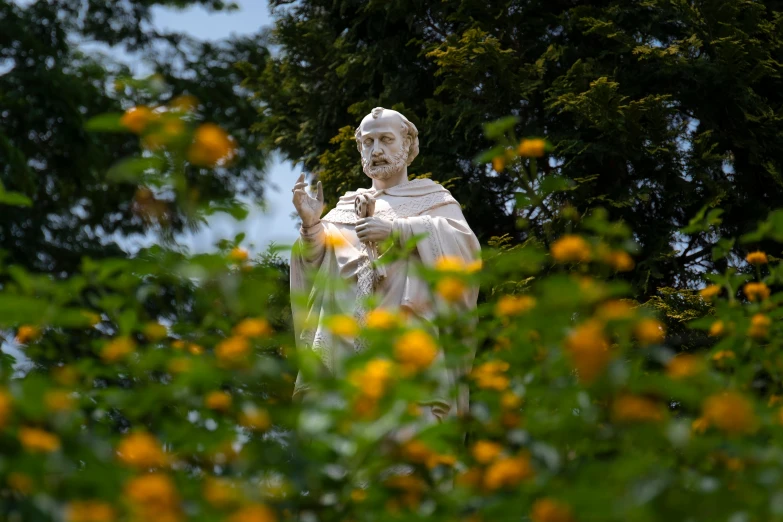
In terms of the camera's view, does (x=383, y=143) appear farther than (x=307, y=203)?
Yes

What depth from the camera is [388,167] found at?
206 inches

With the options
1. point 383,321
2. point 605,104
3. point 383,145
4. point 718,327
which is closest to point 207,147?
point 383,321

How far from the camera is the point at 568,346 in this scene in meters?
1.99

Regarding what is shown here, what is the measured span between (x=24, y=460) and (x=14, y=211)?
10580 millimetres

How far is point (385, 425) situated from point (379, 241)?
2648 mm

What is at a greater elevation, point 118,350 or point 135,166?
point 135,166

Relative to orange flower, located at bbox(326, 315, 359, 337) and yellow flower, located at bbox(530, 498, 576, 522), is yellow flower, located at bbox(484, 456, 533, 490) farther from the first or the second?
orange flower, located at bbox(326, 315, 359, 337)

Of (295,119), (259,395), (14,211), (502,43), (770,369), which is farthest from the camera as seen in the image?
(14,211)

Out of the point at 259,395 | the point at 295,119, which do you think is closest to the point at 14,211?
the point at 295,119

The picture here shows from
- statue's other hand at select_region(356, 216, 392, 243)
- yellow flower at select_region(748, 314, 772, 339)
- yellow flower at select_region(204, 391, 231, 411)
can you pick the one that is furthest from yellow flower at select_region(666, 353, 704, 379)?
statue's other hand at select_region(356, 216, 392, 243)

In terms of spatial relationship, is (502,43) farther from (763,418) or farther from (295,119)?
(763,418)

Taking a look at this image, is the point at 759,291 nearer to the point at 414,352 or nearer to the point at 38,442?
the point at 414,352

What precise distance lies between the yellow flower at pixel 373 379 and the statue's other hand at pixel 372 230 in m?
2.66

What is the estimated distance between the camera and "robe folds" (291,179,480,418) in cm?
464
